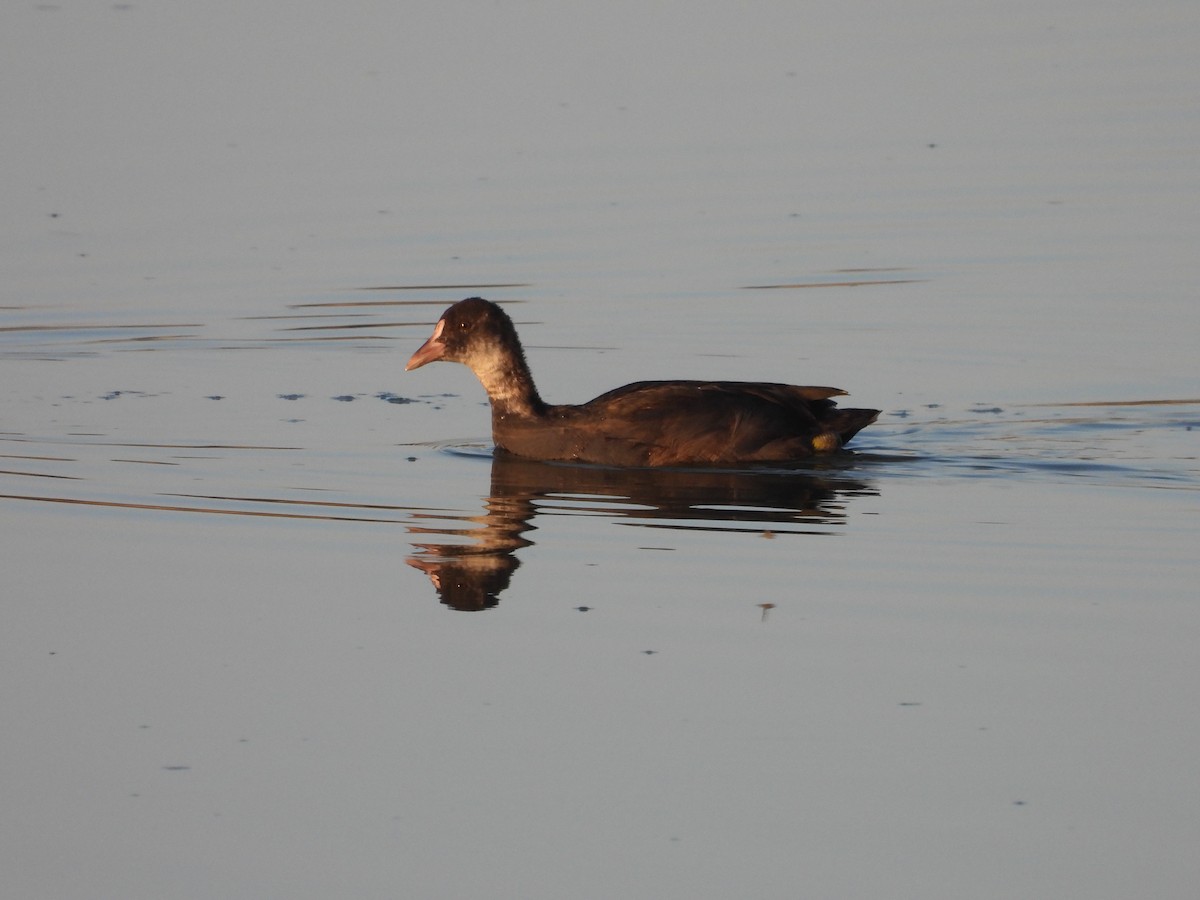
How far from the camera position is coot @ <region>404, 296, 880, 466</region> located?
12.3m

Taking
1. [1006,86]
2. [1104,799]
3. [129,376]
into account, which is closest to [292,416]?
[129,376]

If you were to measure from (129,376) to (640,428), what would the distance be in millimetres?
3962

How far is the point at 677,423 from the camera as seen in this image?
12.3 metres

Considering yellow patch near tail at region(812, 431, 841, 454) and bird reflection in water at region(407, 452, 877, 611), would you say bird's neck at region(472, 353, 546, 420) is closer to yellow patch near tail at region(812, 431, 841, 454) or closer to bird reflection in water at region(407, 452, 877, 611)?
bird reflection in water at region(407, 452, 877, 611)

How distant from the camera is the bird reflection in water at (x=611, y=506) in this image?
1002 cm

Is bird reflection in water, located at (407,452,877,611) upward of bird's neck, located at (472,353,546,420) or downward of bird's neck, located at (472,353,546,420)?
downward

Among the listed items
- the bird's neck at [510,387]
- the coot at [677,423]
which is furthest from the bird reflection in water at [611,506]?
the bird's neck at [510,387]

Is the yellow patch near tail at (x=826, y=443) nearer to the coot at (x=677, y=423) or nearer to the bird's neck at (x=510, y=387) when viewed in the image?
the coot at (x=677, y=423)

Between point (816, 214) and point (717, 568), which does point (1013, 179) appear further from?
point (717, 568)

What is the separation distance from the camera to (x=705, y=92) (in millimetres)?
21188

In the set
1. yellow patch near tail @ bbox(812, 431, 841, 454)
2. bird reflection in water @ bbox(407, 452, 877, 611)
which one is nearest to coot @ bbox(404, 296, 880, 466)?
yellow patch near tail @ bbox(812, 431, 841, 454)

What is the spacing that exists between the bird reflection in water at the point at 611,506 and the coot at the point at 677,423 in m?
Result: 0.11

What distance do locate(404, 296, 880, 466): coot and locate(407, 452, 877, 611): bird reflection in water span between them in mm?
113

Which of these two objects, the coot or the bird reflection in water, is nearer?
the bird reflection in water
